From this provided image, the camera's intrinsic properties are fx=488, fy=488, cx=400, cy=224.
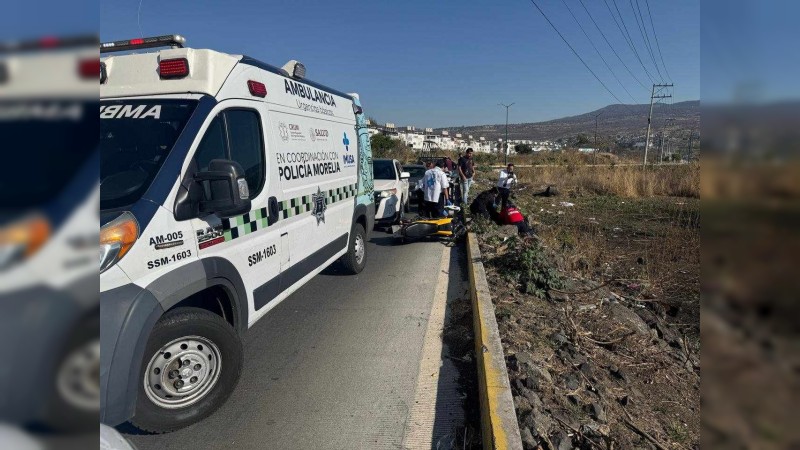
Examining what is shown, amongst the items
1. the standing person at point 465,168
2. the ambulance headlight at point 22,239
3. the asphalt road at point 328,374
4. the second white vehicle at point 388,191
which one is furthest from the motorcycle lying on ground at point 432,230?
the ambulance headlight at point 22,239

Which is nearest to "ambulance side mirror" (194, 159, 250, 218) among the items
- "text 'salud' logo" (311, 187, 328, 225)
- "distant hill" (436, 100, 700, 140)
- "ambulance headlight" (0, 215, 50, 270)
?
"text 'salud' logo" (311, 187, 328, 225)

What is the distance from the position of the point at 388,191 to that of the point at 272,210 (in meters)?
6.80

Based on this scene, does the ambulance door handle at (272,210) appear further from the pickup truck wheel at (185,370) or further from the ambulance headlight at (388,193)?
the ambulance headlight at (388,193)

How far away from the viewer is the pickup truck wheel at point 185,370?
3.00 meters

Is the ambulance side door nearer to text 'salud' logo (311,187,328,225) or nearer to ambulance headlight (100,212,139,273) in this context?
ambulance headlight (100,212,139,273)

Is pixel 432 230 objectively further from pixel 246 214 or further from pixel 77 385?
pixel 77 385

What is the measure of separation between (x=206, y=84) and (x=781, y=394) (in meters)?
3.65

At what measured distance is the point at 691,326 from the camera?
489cm

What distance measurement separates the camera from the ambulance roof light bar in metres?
3.66

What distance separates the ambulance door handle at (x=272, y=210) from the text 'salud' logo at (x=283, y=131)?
69 centimetres

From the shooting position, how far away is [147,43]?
370cm

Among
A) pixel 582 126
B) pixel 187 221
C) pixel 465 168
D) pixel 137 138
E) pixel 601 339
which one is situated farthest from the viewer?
pixel 582 126

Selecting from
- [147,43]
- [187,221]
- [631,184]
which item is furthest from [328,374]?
[631,184]

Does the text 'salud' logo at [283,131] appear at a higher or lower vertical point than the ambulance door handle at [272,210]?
higher
